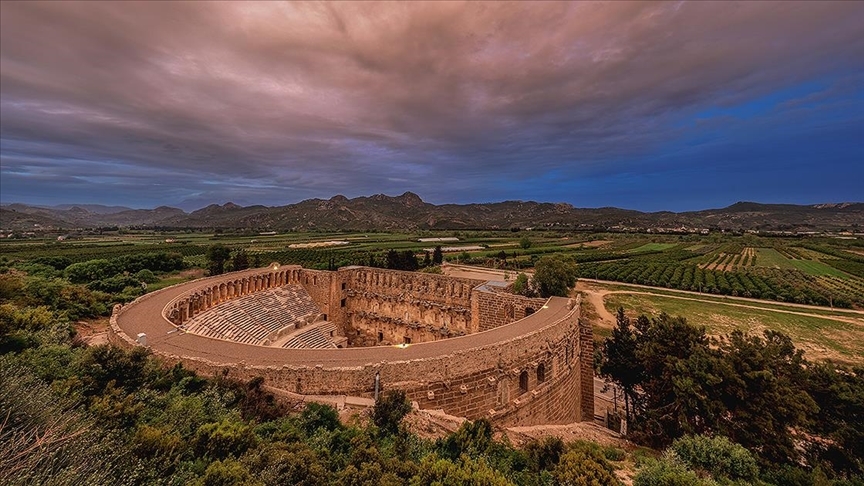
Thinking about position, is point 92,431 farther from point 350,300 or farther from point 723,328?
point 723,328

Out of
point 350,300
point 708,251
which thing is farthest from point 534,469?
point 708,251

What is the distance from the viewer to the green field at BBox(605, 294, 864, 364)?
3234 cm

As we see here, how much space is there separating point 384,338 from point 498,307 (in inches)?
545

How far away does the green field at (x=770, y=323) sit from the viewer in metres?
32.3

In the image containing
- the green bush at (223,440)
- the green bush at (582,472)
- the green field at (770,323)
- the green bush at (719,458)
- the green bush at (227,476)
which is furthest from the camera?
the green field at (770,323)

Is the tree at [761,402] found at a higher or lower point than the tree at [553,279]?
lower

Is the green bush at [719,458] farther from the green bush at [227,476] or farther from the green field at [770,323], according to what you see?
the green field at [770,323]

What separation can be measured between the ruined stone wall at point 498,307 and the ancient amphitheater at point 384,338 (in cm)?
8

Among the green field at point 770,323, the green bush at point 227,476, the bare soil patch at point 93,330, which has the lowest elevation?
the green field at point 770,323

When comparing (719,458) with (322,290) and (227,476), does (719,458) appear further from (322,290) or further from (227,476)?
(322,290)

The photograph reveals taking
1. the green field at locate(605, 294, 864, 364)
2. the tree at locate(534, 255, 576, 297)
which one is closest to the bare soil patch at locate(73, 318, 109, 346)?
the tree at locate(534, 255, 576, 297)

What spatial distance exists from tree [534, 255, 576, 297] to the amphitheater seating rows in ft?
70.7

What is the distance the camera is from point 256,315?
27.4 metres

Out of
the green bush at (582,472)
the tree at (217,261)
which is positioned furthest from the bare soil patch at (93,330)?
the green bush at (582,472)
